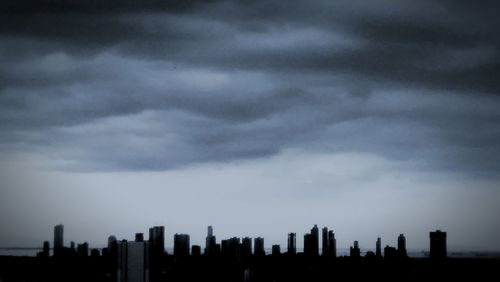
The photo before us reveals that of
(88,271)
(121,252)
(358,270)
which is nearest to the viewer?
(121,252)

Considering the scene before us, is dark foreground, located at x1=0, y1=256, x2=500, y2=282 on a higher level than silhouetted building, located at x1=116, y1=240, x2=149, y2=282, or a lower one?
lower

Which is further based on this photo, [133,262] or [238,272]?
[238,272]

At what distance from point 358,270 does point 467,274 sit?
31911mm

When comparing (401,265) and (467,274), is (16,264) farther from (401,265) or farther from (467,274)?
(467,274)

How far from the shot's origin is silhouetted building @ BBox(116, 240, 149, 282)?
74.2 m

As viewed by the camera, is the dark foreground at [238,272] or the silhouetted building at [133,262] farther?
the dark foreground at [238,272]

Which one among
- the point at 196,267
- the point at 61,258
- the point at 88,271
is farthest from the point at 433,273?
the point at 61,258

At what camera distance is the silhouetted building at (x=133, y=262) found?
74.2m

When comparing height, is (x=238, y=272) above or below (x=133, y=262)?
below

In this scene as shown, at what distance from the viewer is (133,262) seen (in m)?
80.9

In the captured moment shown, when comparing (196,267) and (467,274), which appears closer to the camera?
(467,274)

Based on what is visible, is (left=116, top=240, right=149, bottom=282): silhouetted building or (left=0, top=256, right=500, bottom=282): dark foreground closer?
(left=116, top=240, right=149, bottom=282): silhouetted building

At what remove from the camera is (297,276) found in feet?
588

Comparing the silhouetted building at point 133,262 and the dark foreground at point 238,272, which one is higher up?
the silhouetted building at point 133,262
